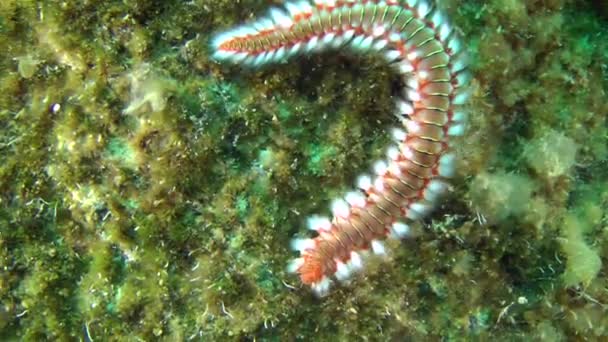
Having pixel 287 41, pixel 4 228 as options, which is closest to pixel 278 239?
pixel 287 41

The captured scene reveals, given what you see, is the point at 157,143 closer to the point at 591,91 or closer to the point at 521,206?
the point at 521,206

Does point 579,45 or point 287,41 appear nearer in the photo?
point 287,41

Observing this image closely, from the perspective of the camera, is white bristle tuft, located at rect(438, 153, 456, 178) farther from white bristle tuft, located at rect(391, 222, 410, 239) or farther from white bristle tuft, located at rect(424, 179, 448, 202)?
white bristle tuft, located at rect(391, 222, 410, 239)

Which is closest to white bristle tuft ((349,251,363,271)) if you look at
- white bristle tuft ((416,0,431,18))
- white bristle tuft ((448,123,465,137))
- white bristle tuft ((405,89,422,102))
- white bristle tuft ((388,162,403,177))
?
white bristle tuft ((388,162,403,177))

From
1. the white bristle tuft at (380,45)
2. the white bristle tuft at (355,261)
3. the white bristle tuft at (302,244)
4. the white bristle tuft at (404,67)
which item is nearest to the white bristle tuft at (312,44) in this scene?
the white bristle tuft at (380,45)

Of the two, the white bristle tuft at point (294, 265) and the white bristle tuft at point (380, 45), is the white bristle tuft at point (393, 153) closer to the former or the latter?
the white bristle tuft at point (380, 45)

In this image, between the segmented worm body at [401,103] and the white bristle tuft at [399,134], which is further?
the white bristle tuft at [399,134]
